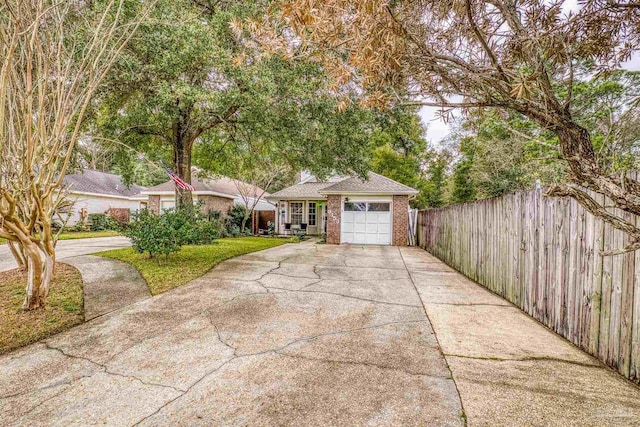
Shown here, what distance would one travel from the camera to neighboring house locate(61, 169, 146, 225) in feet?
65.4

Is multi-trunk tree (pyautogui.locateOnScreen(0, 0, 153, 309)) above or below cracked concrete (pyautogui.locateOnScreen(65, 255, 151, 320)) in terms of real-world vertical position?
above

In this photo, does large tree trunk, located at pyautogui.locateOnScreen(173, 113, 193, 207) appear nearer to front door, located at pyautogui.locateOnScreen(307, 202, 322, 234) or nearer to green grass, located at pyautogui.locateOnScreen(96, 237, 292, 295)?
green grass, located at pyautogui.locateOnScreen(96, 237, 292, 295)

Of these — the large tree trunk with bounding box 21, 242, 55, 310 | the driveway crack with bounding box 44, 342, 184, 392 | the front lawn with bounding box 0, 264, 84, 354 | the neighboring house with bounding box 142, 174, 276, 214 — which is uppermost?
the neighboring house with bounding box 142, 174, 276, 214

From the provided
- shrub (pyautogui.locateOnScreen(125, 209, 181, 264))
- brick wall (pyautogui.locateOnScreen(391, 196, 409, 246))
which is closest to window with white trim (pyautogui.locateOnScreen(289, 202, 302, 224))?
brick wall (pyautogui.locateOnScreen(391, 196, 409, 246))

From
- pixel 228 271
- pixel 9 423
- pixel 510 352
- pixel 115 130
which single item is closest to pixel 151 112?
pixel 115 130

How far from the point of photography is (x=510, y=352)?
325cm

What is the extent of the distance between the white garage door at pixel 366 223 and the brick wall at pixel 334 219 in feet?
0.73

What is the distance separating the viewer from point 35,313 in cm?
407

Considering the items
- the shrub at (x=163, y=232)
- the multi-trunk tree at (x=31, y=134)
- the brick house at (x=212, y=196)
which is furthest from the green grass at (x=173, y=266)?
the brick house at (x=212, y=196)

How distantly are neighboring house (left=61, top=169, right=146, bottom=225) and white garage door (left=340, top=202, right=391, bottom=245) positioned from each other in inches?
534

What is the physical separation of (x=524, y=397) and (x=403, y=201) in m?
12.4

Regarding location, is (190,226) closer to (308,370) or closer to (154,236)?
(154,236)

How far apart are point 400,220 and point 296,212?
699 centimetres

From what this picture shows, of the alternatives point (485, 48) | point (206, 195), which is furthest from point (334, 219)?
point (485, 48)
